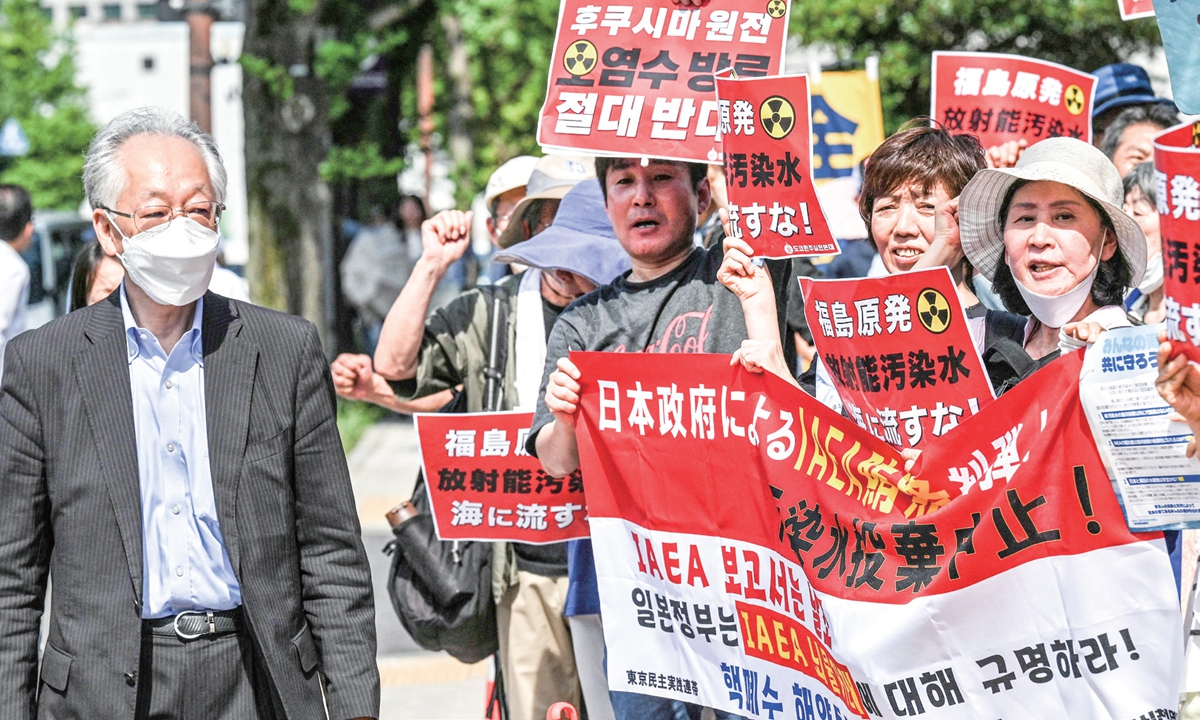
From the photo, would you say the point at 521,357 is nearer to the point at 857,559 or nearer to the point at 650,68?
the point at 650,68

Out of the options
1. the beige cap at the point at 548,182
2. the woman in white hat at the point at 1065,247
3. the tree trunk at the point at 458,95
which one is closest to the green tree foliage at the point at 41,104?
the tree trunk at the point at 458,95

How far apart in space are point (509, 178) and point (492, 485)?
50.9 inches

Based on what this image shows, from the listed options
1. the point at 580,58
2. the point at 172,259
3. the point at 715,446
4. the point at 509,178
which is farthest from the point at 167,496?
the point at 509,178

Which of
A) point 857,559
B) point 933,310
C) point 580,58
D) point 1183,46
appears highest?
point 1183,46

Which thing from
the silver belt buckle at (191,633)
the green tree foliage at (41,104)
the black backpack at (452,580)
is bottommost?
the green tree foliage at (41,104)

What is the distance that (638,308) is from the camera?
3.94 m

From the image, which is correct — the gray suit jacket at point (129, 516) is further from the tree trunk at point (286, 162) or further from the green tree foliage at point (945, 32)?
the tree trunk at point (286, 162)

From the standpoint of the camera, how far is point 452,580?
4.52 m

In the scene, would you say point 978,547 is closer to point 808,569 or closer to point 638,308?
point 808,569

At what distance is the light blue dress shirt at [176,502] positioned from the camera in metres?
3.00

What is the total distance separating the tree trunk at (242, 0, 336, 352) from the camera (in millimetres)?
12195

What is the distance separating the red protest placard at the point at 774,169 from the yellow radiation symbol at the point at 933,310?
501 millimetres

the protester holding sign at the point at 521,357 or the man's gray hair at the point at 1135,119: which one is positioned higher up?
the man's gray hair at the point at 1135,119

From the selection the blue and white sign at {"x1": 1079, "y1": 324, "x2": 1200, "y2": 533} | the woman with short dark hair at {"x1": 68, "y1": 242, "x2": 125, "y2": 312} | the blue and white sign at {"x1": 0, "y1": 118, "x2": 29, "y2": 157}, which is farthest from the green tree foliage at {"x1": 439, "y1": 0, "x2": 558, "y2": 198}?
the blue and white sign at {"x1": 1079, "y1": 324, "x2": 1200, "y2": 533}
